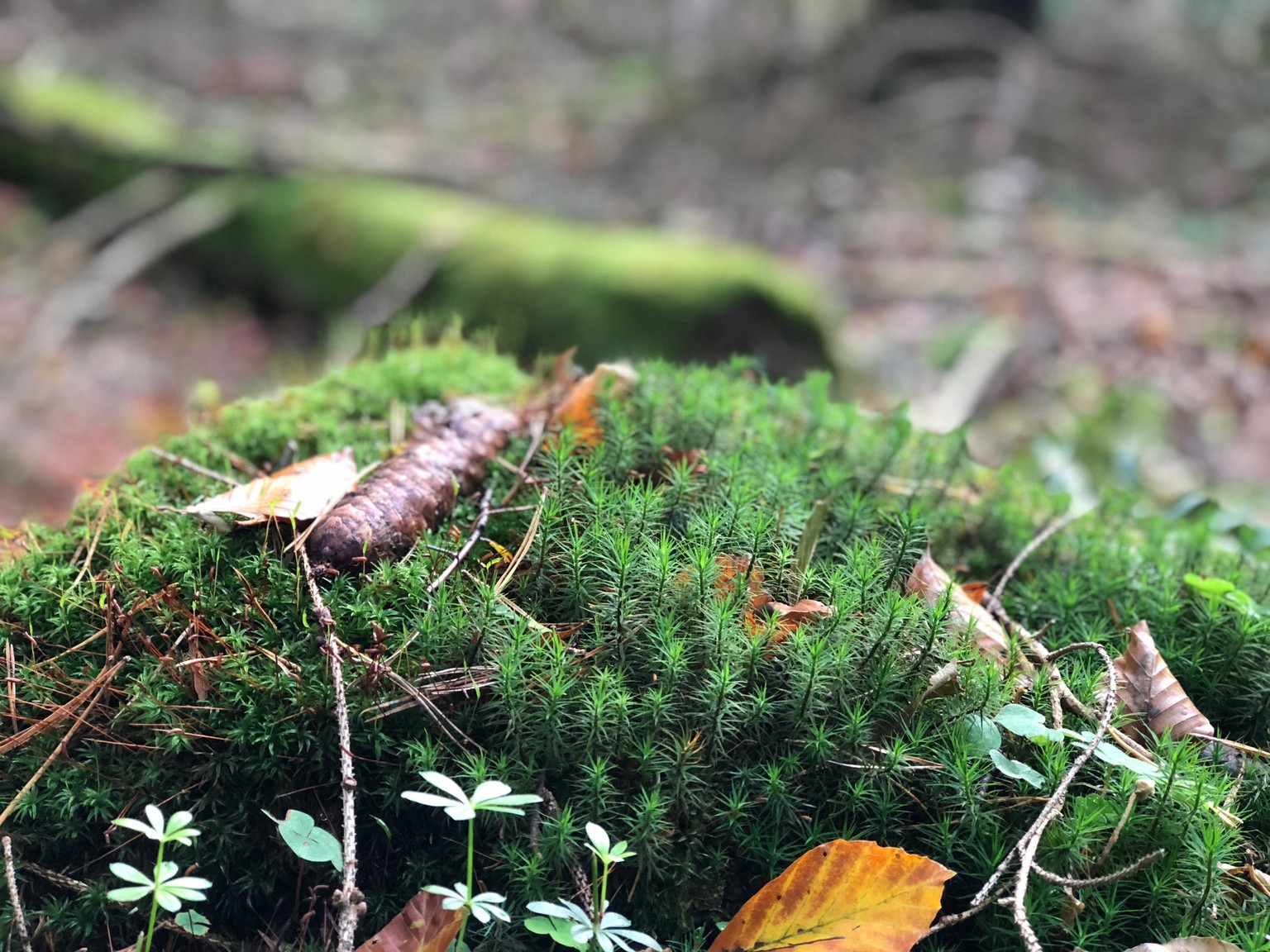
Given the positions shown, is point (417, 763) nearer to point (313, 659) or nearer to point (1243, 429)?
point (313, 659)

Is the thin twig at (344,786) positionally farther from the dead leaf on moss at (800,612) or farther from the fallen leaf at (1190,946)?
the fallen leaf at (1190,946)

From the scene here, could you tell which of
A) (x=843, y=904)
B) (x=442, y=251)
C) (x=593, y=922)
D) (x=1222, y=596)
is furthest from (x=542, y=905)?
(x=442, y=251)

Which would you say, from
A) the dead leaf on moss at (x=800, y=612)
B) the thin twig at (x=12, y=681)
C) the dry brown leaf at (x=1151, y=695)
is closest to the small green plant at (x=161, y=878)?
the thin twig at (x=12, y=681)

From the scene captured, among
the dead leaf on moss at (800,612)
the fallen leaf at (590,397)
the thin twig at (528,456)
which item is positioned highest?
the fallen leaf at (590,397)

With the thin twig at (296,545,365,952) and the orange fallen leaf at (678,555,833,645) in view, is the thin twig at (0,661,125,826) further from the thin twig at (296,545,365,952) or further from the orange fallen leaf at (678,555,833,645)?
the orange fallen leaf at (678,555,833,645)

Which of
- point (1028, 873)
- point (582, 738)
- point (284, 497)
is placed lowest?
point (1028, 873)

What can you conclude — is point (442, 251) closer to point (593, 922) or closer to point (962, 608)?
point (962, 608)
